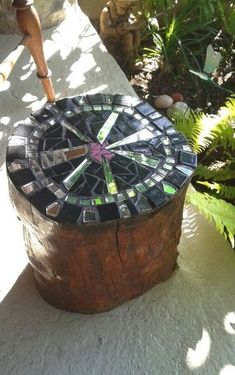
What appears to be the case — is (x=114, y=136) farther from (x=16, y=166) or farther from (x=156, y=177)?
(x=16, y=166)

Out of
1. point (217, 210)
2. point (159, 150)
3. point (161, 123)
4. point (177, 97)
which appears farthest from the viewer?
point (177, 97)

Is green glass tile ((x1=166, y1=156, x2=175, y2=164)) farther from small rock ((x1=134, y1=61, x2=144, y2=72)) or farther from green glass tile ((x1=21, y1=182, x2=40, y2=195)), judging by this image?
small rock ((x1=134, y1=61, x2=144, y2=72))

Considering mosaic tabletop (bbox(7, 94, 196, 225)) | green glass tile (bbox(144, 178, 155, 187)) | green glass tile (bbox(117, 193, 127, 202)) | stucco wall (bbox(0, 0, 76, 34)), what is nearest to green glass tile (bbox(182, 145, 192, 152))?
mosaic tabletop (bbox(7, 94, 196, 225))

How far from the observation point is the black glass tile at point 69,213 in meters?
1.49

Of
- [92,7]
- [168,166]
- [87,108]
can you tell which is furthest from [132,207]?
[92,7]

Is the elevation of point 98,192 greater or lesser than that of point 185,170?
greater

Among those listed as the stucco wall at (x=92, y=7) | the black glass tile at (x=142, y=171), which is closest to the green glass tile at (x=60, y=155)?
the black glass tile at (x=142, y=171)

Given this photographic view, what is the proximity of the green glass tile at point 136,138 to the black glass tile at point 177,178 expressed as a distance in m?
0.19

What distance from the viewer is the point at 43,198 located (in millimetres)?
1540

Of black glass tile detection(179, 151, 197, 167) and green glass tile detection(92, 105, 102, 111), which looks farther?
green glass tile detection(92, 105, 102, 111)

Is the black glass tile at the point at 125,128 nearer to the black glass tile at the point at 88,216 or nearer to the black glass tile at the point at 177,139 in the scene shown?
the black glass tile at the point at 177,139

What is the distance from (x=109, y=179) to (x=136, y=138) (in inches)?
8.9

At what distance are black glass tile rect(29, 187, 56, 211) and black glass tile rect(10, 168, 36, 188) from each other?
2.8 inches

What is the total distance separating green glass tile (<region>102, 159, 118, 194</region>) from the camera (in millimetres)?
1567
